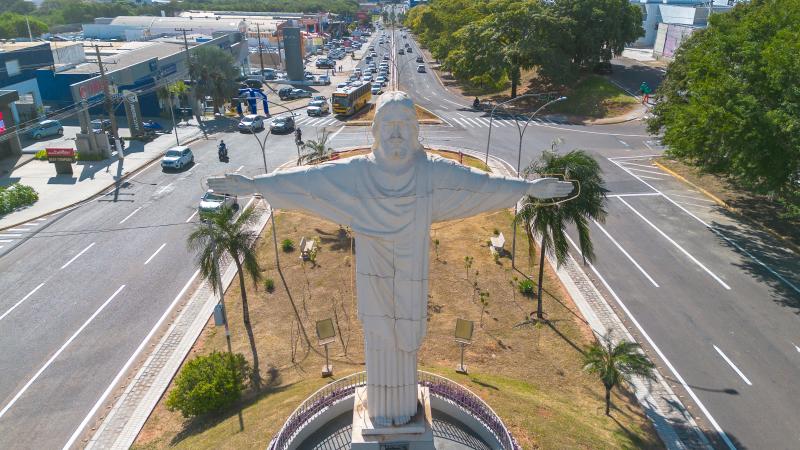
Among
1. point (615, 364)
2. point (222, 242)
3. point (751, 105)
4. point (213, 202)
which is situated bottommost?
point (213, 202)

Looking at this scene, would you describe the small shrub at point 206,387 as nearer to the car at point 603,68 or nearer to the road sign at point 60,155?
the road sign at point 60,155

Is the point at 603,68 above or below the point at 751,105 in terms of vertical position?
below

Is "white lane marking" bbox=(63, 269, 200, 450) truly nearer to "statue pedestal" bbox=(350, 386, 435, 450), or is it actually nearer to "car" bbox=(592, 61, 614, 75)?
"statue pedestal" bbox=(350, 386, 435, 450)

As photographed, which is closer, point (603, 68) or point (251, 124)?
point (251, 124)

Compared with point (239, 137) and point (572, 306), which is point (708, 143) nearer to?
point (572, 306)

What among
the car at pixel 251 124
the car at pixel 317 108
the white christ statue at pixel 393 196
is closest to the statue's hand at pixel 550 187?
the white christ statue at pixel 393 196

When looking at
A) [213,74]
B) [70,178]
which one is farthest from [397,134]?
[213,74]

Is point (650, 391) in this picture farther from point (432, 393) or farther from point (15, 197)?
point (15, 197)
